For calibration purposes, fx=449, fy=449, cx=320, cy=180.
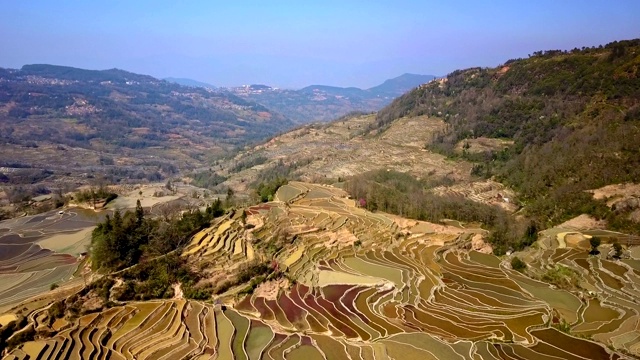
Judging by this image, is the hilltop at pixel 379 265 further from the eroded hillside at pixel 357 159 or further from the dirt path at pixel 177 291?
the eroded hillside at pixel 357 159

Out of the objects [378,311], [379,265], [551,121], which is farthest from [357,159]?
[378,311]

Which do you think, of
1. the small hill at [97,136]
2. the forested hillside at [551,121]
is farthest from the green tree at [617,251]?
the small hill at [97,136]

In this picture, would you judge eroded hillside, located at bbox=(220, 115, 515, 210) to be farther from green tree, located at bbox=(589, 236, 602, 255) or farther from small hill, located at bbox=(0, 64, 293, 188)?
small hill, located at bbox=(0, 64, 293, 188)

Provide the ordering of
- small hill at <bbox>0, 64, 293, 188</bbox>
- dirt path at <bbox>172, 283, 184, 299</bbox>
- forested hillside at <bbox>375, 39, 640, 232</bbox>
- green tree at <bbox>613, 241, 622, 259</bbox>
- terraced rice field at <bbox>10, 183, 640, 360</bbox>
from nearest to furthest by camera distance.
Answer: terraced rice field at <bbox>10, 183, 640, 360</bbox>
dirt path at <bbox>172, 283, 184, 299</bbox>
green tree at <bbox>613, 241, 622, 259</bbox>
forested hillside at <bbox>375, 39, 640, 232</bbox>
small hill at <bbox>0, 64, 293, 188</bbox>

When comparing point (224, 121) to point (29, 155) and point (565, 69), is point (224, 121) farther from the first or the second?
point (565, 69)

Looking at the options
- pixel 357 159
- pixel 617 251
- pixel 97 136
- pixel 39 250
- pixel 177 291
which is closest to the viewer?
pixel 177 291

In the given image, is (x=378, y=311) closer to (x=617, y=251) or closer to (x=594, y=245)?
(x=594, y=245)

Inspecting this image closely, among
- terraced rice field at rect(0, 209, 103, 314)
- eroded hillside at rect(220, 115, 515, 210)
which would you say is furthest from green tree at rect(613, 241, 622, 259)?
terraced rice field at rect(0, 209, 103, 314)
